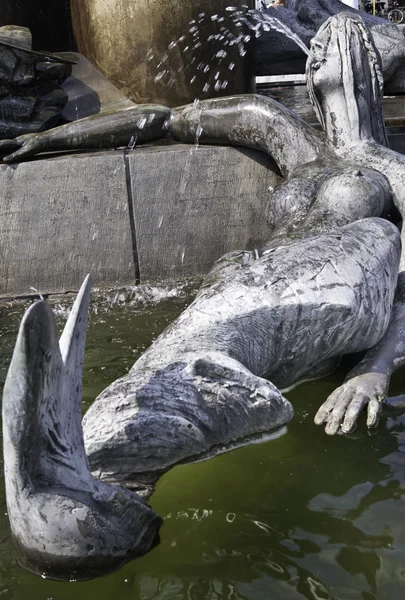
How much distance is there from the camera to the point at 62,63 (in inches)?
229

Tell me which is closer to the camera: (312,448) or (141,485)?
(141,485)

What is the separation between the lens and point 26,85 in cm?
568

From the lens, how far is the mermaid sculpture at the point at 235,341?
2.14 metres

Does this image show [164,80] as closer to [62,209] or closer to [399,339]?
[62,209]

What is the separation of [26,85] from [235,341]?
3.35m

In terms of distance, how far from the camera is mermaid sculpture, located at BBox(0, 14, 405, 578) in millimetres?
2141

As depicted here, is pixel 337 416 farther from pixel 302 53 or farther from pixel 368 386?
pixel 302 53

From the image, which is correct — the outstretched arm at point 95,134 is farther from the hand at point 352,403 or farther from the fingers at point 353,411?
the fingers at point 353,411

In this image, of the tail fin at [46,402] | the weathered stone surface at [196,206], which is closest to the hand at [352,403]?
the tail fin at [46,402]

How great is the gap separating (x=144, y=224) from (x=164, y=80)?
1392 millimetres

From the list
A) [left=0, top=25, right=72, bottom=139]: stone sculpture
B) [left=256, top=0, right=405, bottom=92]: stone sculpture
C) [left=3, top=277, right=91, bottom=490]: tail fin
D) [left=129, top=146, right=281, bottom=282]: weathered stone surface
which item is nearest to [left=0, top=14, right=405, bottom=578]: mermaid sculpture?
[left=3, top=277, right=91, bottom=490]: tail fin

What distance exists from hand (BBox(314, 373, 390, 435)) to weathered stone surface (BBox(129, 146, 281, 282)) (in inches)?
85.9

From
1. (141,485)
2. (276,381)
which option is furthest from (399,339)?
(141,485)

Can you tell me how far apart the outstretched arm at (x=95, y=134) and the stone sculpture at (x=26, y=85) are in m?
0.33
